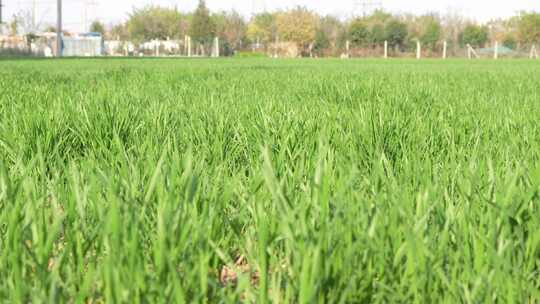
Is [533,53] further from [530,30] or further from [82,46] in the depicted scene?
[82,46]

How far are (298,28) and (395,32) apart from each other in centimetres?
1453

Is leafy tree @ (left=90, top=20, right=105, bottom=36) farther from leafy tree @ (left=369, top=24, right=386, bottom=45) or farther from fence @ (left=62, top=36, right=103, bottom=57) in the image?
leafy tree @ (left=369, top=24, right=386, bottom=45)

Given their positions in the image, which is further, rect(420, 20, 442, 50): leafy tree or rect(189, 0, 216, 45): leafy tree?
rect(189, 0, 216, 45): leafy tree

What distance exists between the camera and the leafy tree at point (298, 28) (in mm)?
82875

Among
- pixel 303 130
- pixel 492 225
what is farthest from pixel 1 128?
pixel 492 225

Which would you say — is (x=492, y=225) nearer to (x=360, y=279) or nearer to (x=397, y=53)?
(x=360, y=279)

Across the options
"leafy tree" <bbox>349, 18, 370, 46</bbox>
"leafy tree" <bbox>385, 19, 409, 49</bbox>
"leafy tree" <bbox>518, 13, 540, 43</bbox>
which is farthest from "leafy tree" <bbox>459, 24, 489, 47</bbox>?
"leafy tree" <bbox>349, 18, 370, 46</bbox>

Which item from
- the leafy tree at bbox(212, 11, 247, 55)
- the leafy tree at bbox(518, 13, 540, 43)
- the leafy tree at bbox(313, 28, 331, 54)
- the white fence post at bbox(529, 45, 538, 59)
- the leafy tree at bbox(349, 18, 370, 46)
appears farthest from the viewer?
the leafy tree at bbox(212, 11, 247, 55)

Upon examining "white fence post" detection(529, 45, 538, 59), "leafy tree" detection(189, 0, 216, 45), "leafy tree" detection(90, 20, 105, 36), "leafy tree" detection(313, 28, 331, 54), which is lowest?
"white fence post" detection(529, 45, 538, 59)

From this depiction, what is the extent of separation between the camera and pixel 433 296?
1.01m

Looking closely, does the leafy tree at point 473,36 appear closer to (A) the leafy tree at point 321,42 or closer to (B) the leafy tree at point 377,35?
(B) the leafy tree at point 377,35

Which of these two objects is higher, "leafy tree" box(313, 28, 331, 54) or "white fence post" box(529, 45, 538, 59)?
"leafy tree" box(313, 28, 331, 54)

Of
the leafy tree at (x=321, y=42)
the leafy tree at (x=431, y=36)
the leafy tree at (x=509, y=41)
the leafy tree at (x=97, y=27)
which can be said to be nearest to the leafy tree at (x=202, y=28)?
the leafy tree at (x=321, y=42)

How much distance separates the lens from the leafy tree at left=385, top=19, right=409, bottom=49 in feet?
248
